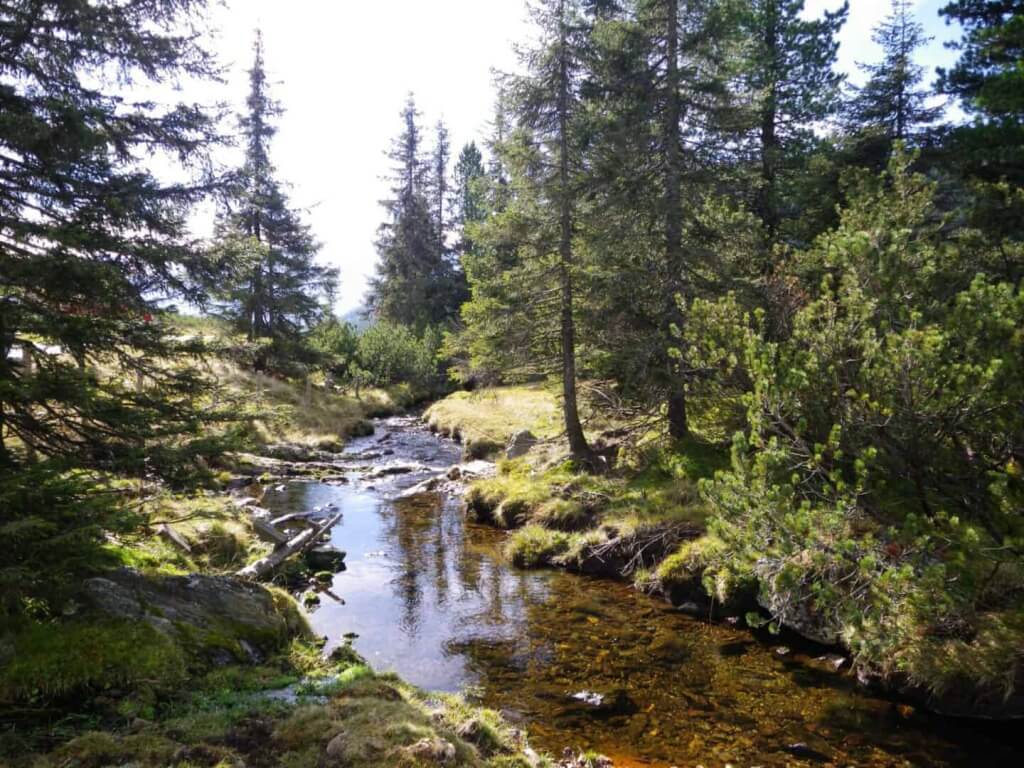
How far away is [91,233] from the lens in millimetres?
7148

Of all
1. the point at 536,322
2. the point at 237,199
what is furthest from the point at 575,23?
the point at 237,199

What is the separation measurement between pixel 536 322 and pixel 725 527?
11303mm

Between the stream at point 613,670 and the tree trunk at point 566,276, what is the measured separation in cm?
451

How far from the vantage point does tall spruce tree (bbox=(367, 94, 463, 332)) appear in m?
53.0

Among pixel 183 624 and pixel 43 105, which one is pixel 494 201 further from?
pixel 183 624

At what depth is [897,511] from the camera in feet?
28.5

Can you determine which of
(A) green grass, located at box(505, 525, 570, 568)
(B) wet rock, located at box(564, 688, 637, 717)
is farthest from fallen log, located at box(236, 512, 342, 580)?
(B) wet rock, located at box(564, 688, 637, 717)

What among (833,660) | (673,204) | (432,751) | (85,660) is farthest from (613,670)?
(673,204)

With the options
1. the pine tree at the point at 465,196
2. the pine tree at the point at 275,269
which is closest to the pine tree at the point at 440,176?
the pine tree at the point at 465,196

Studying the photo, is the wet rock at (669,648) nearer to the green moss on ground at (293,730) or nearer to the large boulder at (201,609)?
the green moss on ground at (293,730)

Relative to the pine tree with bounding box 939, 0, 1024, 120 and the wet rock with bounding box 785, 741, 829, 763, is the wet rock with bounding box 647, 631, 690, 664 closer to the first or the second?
the wet rock with bounding box 785, 741, 829, 763

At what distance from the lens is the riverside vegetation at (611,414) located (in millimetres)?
5988

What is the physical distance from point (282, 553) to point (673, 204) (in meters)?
11.9

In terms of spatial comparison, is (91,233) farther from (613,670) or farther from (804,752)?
(804,752)
